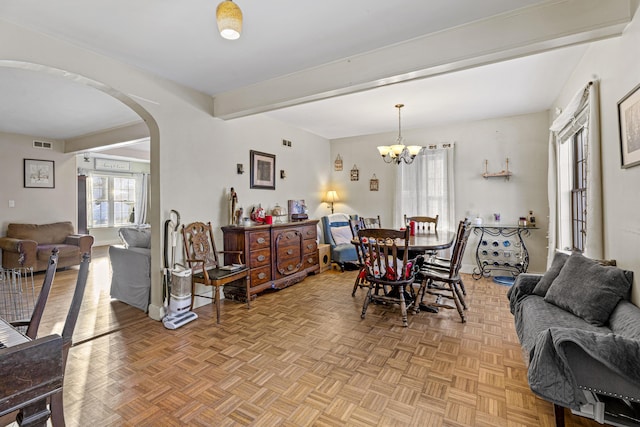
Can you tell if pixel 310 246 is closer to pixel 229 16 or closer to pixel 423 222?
pixel 423 222

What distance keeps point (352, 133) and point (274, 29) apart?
12.2ft

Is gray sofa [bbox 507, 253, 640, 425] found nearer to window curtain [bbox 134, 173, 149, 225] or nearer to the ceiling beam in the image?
the ceiling beam

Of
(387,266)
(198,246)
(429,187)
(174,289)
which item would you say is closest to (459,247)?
(387,266)

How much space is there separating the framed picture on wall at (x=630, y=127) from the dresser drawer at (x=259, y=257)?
11.4 feet

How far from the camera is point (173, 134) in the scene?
3.31 meters

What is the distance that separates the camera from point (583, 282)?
6.68 feet

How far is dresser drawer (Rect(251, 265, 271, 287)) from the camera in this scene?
378cm

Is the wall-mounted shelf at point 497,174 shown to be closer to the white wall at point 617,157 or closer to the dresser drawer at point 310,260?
the white wall at point 617,157

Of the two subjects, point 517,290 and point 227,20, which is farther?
point 517,290

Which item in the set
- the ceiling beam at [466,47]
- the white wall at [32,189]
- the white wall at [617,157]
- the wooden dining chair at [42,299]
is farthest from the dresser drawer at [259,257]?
the white wall at [32,189]

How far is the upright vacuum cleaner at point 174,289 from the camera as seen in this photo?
3074mm

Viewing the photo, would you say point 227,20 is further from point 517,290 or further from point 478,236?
point 478,236

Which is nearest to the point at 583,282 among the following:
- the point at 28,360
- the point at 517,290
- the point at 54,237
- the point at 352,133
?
the point at 517,290

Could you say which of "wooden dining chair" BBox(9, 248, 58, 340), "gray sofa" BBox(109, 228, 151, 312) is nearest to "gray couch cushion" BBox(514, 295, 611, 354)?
"wooden dining chair" BBox(9, 248, 58, 340)
